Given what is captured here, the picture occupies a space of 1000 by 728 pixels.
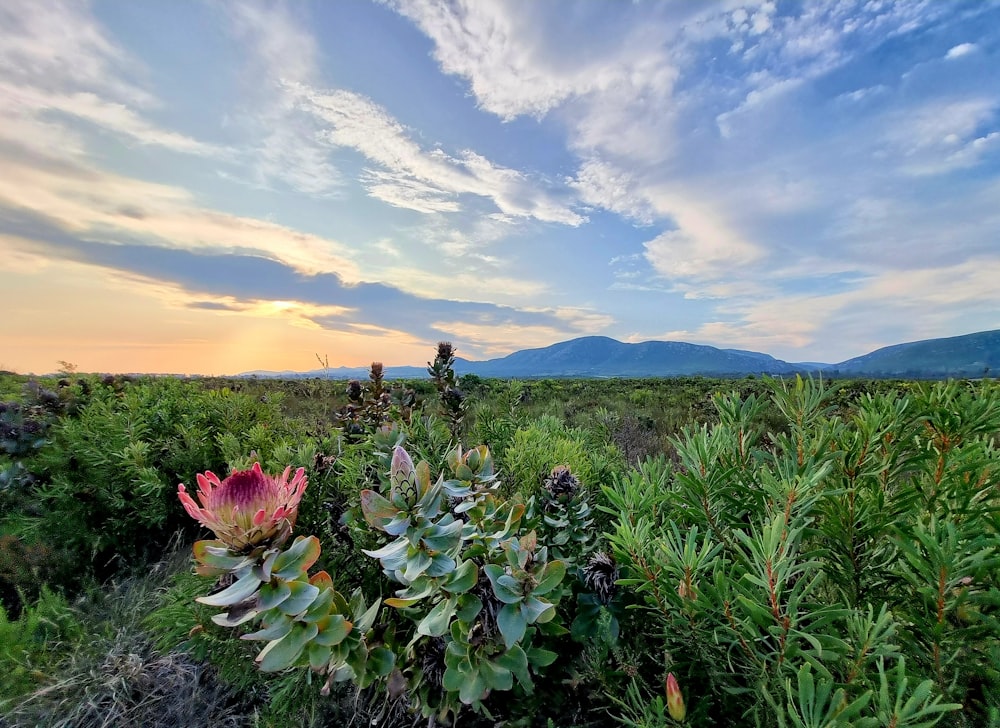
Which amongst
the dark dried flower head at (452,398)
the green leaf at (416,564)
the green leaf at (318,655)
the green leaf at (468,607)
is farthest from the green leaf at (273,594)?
the dark dried flower head at (452,398)

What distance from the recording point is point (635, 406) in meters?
12.2

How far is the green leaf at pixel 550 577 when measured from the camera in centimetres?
107

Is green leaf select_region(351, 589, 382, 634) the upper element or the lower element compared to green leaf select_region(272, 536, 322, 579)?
lower

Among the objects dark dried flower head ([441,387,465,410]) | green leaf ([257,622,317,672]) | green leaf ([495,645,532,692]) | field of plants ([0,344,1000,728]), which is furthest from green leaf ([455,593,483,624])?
dark dried flower head ([441,387,465,410])

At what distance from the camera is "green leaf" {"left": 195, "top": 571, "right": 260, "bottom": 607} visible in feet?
3.13

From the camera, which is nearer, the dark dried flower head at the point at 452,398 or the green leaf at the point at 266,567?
the green leaf at the point at 266,567

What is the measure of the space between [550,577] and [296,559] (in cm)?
57

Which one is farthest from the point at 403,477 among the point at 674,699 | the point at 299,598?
the point at 674,699

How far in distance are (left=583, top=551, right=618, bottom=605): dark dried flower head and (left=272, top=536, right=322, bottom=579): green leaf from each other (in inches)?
26.2

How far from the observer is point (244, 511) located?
3.49 feet

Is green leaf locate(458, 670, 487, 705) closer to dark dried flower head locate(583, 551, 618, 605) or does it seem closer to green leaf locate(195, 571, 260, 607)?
dark dried flower head locate(583, 551, 618, 605)

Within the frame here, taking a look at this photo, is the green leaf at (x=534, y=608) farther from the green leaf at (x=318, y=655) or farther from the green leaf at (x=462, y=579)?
the green leaf at (x=318, y=655)

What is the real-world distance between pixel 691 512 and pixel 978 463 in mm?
563

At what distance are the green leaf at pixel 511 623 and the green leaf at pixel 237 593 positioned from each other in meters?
0.53
